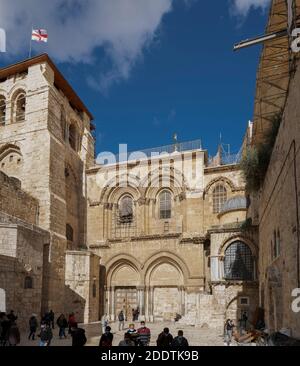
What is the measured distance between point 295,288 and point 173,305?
52.9ft

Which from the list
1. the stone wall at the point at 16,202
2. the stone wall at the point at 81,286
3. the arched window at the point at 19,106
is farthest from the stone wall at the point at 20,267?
the arched window at the point at 19,106

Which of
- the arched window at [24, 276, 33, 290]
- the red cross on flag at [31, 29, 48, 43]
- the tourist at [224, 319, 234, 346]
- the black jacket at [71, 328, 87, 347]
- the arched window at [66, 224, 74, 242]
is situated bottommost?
the tourist at [224, 319, 234, 346]

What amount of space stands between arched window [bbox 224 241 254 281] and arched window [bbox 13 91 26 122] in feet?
48.2

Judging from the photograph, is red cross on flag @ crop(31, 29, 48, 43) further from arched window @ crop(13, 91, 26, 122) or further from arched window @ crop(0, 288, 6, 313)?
arched window @ crop(0, 288, 6, 313)

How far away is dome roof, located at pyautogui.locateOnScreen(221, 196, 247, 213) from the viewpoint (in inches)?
898

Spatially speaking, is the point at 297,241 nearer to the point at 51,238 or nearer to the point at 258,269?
the point at 258,269

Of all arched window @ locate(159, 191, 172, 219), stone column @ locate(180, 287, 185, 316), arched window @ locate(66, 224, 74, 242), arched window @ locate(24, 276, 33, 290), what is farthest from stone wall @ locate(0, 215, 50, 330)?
arched window @ locate(159, 191, 172, 219)

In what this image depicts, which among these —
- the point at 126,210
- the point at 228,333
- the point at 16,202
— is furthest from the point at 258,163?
the point at 126,210

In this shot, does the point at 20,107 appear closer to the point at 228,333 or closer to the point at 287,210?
the point at 228,333

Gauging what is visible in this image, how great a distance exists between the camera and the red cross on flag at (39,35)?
24.4m

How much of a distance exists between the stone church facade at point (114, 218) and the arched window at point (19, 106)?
2.7 inches

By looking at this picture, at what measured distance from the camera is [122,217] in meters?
27.0

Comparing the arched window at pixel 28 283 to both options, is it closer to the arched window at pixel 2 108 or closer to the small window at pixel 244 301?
the small window at pixel 244 301
